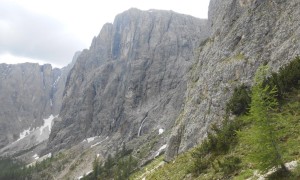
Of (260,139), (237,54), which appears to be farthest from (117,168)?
(260,139)

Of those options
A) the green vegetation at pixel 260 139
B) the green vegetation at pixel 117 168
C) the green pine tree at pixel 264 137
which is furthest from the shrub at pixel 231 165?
the green vegetation at pixel 117 168

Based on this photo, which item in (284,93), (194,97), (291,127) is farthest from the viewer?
(194,97)

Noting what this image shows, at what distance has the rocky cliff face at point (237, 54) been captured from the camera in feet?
138

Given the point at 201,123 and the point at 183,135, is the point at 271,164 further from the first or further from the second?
the point at 183,135

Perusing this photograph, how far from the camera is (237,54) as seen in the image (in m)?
48.8

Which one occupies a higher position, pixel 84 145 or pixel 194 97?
pixel 194 97

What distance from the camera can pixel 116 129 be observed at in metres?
192

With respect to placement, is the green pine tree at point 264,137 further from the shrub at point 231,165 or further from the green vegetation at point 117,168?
the green vegetation at point 117,168

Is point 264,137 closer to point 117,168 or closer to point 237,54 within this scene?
point 237,54

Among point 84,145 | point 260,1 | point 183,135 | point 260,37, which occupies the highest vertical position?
point 260,1

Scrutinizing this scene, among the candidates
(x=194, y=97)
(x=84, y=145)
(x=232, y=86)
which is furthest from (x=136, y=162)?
(x=84, y=145)

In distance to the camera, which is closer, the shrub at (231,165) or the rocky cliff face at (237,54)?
the shrub at (231,165)

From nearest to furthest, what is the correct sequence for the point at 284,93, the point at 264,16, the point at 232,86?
the point at 284,93
the point at 232,86
the point at 264,16

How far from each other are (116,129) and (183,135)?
146 meters
